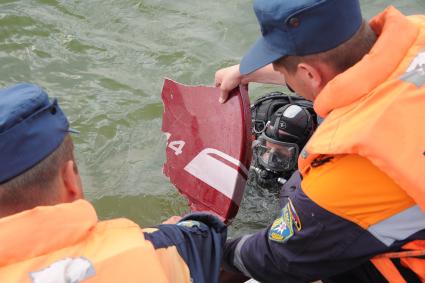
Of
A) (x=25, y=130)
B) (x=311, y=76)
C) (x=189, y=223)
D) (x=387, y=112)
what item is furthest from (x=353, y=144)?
(x=25, y=130)

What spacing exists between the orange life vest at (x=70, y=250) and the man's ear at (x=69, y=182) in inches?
4.7

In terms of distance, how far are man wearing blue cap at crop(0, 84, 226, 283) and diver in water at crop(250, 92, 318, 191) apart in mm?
1538

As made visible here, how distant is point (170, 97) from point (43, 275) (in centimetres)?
231

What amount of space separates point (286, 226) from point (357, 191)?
1.25 feet

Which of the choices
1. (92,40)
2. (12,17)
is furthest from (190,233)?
(12,17)

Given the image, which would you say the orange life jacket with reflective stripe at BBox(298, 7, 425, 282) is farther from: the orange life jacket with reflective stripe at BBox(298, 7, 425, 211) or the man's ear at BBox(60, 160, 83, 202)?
the man's ear at BBox(60, 160, 83, 202)

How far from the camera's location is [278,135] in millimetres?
3248

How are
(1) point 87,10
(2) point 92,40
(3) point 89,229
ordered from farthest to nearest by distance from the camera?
(1) point 87,10 < (2) point 92,40 < (3) point 89,229

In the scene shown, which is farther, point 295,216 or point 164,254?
point 295,216

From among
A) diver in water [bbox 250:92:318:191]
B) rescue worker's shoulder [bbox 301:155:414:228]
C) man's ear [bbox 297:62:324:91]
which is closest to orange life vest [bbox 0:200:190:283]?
rescue worker's shoulder [bbox 301:155:414:228]

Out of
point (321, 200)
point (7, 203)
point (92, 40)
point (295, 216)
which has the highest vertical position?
point (7, 203)

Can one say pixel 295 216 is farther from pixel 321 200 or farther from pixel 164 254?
pixel 164 254

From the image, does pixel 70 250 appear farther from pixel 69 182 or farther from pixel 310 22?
pixel 310 22

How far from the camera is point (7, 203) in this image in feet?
5.16
